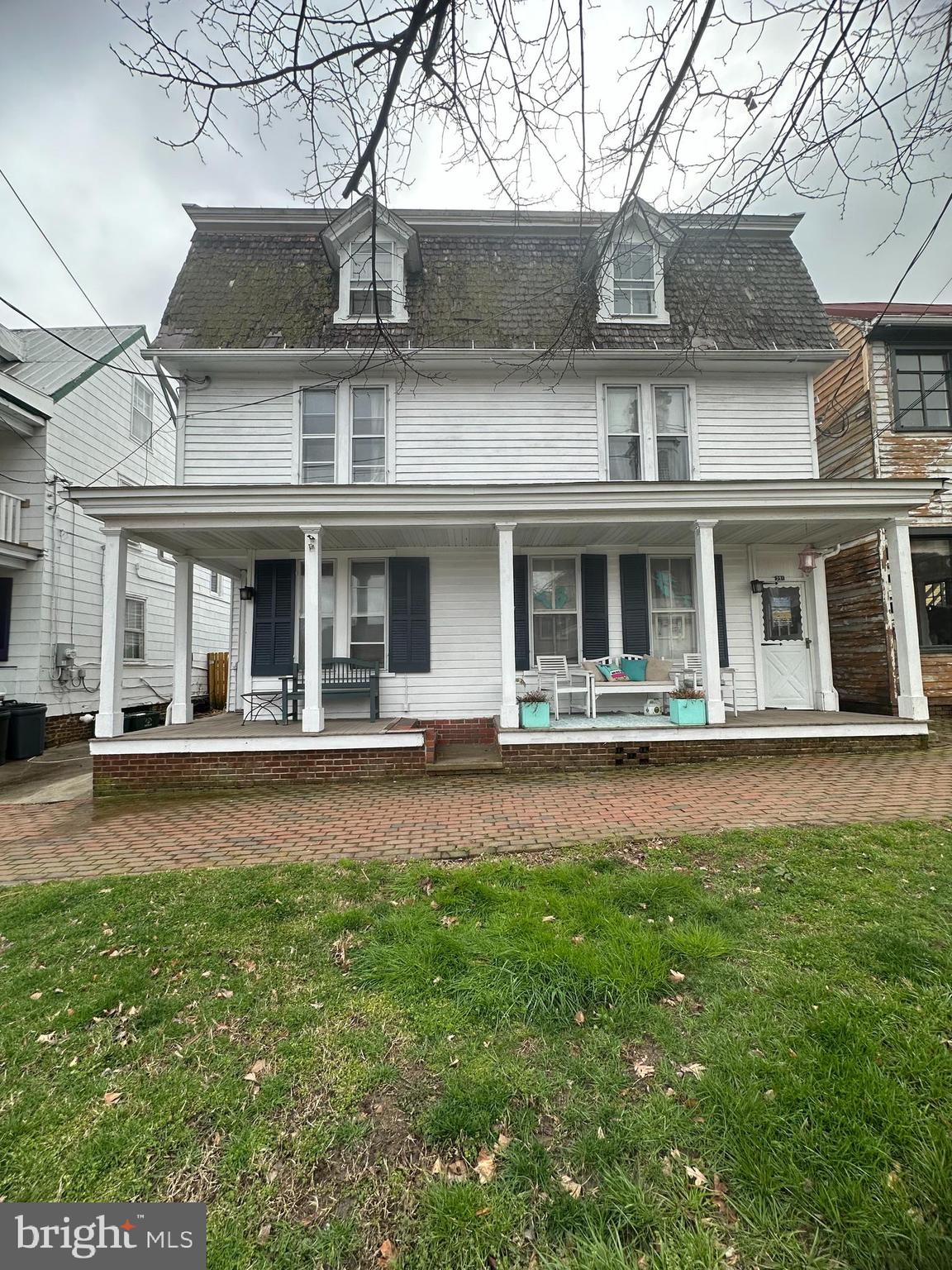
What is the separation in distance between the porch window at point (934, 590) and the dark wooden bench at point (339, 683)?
9957mm

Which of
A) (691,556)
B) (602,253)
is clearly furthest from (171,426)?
(602,253)

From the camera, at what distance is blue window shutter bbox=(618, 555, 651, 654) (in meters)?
8.84

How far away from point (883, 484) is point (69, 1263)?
32.3 ft

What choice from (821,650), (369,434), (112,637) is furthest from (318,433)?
(821,650)

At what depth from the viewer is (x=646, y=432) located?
355 inches

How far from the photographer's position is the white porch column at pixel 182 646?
827cm

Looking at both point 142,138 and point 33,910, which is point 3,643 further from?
point 142,138

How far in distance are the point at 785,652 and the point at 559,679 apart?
4.09 m

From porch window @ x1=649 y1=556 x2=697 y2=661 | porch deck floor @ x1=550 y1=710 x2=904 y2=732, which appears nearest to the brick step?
porch deck floor @ x1=550 y1=710 x2=904 y2=732

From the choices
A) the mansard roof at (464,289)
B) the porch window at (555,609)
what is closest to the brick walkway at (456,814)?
the porch window at (555,609)

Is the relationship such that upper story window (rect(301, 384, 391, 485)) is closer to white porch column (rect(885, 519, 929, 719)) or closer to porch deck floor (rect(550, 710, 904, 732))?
porch deck floor (rect(550, 710, 904, 732))

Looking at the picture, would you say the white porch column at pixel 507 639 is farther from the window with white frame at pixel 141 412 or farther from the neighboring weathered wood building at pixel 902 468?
the window with white frame at pixel 141 412

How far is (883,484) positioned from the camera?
7508mm

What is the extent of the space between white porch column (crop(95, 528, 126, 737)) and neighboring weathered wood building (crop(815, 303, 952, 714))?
39.9 feet
